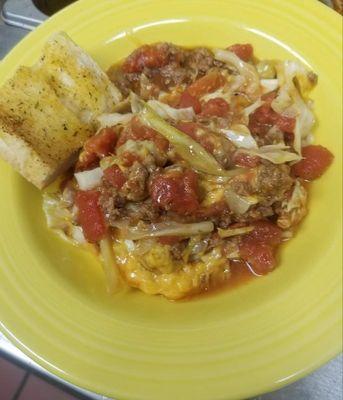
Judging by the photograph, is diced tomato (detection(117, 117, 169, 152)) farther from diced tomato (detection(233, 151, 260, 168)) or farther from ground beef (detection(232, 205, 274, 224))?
ground beef (detection(232, 205, 274, 224))

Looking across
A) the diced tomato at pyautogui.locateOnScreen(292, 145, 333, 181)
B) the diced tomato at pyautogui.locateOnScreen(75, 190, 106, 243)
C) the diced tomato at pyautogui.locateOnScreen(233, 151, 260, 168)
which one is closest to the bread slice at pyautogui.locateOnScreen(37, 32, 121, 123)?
the diced tomato at pyautogui.locateOnScreen(75, 190, 106, 243)

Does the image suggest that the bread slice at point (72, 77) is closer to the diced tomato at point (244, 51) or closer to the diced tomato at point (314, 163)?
the diced tomato at point (244, 51)

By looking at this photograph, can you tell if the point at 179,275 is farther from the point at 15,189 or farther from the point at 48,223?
the point at 15,189

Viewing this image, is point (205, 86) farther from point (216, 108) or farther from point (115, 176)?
point (115, 176)

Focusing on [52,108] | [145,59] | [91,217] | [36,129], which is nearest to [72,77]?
[52,108]

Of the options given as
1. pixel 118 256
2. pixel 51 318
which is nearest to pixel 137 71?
pixel 118 256
